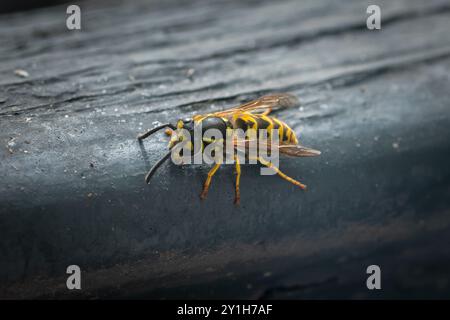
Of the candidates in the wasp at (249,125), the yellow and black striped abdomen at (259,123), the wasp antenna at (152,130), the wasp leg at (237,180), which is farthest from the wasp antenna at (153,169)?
the yellow and black striped abdomen at (259,123)

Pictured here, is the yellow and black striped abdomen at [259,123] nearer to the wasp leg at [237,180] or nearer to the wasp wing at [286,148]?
the wasp wing at [286,148]

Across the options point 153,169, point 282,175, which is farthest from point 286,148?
point 153,169

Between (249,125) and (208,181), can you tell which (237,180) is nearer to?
(208,181)

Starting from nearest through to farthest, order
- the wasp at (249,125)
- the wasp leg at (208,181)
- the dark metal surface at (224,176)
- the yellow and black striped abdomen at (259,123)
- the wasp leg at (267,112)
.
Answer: the dark metal surface at (224,176) → the wasp leg at (208,181) → the wasp at (249,125) → the yellow and black striped abdomen at (259,123) → the wasp leg at (267,112)

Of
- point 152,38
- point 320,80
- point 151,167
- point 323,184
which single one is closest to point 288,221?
point 323,184

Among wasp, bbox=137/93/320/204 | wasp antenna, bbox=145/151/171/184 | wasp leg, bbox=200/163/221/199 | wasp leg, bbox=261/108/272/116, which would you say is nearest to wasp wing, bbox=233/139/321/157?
wasp, bbox=137/93/320/204

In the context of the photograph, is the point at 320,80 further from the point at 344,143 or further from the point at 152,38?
the point at 152,38
